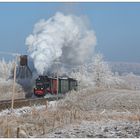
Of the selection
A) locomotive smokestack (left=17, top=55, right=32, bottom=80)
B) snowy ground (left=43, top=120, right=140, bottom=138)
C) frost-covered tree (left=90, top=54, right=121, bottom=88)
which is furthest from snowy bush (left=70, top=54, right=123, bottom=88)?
snowy ground (left=43, top=120, right=140, bottom=138)

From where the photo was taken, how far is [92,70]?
252 feet

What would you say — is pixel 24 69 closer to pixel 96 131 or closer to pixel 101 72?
pixel 101 72

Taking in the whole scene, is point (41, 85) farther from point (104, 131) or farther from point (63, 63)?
point (104, 131)

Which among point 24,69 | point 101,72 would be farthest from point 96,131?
point 101,72

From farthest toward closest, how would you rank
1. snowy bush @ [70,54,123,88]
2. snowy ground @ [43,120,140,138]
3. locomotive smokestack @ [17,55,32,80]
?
snowy bush @ [70,54,123,88] < locomotive smokestack @ [17,55,32,80] < snowy ground @ [43,120,140,138]

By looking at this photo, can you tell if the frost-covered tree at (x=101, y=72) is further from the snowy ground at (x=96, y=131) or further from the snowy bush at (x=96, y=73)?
the snowy ground at (x=96, y=131)

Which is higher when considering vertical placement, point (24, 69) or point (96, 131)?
point (24, 69)

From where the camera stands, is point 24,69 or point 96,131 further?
point 24,69

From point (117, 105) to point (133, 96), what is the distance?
6.20ft

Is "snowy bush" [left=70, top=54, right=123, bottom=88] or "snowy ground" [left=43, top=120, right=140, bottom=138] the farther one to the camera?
"snowy bush" [left=70, top=54, right=123, bottom=88]

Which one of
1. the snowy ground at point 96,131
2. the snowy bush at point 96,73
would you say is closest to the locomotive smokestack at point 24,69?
the snowy bush at point 96,73

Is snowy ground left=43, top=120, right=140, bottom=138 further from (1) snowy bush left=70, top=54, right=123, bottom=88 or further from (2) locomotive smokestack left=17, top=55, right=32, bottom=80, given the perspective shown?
(1) snowy bush left=70, top=54, right=123, bottom=88

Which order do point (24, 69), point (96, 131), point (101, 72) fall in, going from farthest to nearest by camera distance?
point (101, 72)
point (24, 69)
point (96, 131)

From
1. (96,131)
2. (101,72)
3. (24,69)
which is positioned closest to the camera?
(96,131)
